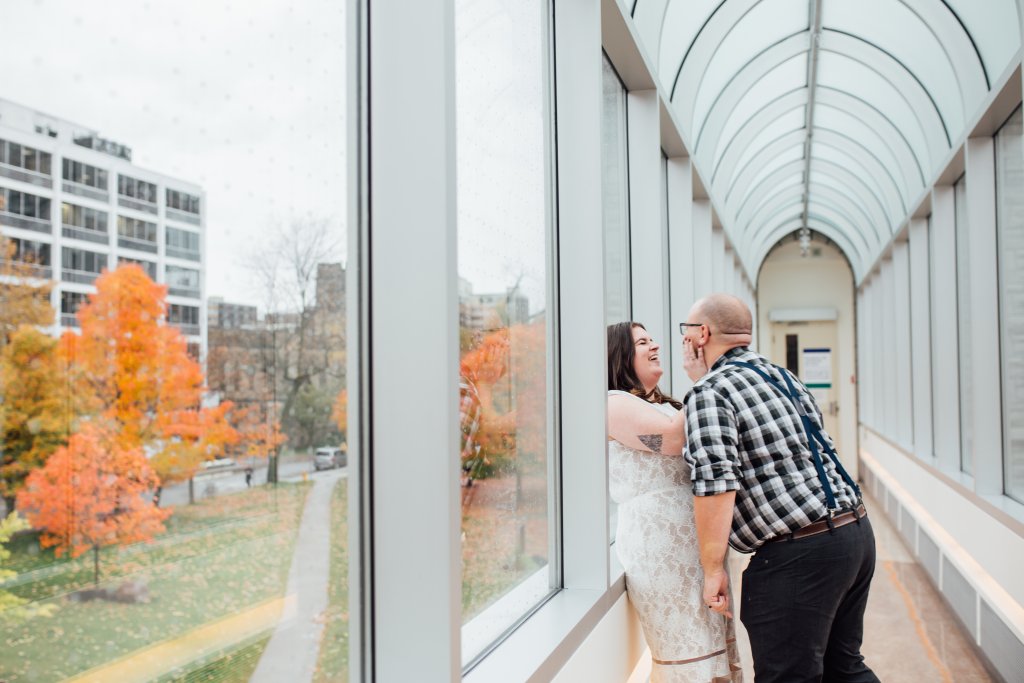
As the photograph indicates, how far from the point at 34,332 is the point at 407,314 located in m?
0.80

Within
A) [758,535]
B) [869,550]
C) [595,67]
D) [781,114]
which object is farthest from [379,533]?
[781,114]

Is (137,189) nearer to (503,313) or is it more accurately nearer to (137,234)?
(137,234)

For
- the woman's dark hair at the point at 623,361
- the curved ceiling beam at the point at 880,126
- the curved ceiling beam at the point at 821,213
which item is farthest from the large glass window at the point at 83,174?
the curved ceiling beam at the point at 821,213

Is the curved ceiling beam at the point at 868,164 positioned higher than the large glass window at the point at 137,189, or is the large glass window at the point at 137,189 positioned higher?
the curved ceiling beam at the point at 868,164

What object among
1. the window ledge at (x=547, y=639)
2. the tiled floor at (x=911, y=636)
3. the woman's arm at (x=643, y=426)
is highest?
the woman's arm at (x=643, y=426)

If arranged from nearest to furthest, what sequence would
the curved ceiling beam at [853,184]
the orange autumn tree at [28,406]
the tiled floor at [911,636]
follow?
the orange autumn tree at [28,406] < the tiled floor at [911,636] < the curved ceiling beam at [853,184]

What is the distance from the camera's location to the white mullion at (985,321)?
18.3 feet

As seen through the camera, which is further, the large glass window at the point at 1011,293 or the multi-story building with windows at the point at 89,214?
the large glass window at the point at 1011,293

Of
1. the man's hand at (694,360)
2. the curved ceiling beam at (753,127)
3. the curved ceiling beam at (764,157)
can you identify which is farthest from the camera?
the curved ceiling beam at (764,157)

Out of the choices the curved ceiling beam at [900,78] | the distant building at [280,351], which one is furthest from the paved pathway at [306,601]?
the curved ceiling beam at [900,78]

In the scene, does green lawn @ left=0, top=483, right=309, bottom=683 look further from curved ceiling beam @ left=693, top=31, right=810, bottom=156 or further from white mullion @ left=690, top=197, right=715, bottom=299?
white mullion @ left=690, top=197, right=715, bottom=299

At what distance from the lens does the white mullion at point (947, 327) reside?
7.32 metres

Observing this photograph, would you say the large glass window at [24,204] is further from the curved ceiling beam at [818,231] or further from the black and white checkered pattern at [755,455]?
the curved ceiling beam at [818,231]

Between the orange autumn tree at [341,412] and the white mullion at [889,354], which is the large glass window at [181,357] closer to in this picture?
→ the orange autumn tree at [341,412]
